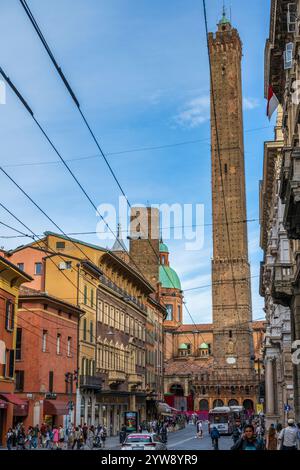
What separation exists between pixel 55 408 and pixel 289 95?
24.8 metres

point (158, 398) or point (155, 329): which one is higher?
point (155, 329)

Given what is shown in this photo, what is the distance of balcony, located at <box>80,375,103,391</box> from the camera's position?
49.6 meters

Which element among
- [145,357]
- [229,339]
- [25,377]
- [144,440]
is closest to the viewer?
[144,440]

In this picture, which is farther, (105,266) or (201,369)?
(201,369)

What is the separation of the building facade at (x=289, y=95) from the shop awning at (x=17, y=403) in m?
16.7

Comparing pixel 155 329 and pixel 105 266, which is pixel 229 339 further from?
pixel 105 266

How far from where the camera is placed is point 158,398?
81.3 metres

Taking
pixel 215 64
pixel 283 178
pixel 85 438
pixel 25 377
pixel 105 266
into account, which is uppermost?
pixel 215 64

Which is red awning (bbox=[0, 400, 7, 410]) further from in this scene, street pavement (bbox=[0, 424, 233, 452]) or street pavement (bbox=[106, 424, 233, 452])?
street pavement (bbox=[106, 424, 233, 452])

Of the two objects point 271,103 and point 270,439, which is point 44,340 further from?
point 270,439

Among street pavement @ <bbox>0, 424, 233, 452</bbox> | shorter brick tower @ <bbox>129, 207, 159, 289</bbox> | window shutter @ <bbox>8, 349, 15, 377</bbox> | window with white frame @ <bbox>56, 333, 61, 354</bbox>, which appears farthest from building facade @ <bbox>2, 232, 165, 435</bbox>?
shorter brick tower @ <bbox>129, 207, 159, 289</bbox>

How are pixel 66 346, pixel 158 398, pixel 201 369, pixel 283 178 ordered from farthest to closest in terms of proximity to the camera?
pixel 201 369 → pixel 158 398 → pixel 66 346 → pixel 283 178

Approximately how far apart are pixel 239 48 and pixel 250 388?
174ft

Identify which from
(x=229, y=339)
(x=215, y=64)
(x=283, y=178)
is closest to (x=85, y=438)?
(x=283, y=178)
